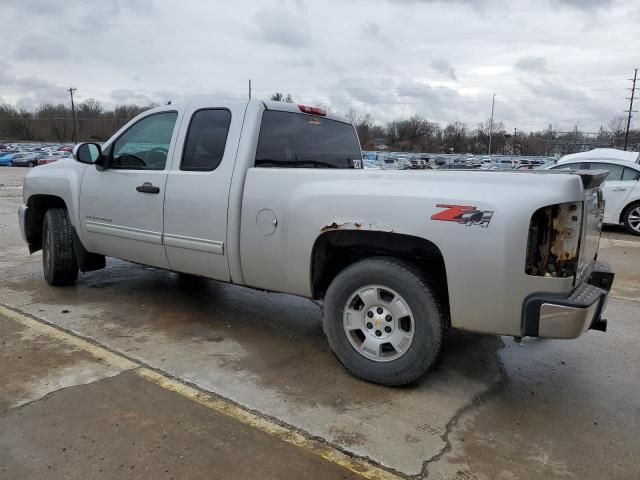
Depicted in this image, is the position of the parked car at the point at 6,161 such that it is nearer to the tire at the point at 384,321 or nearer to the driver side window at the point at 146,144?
the driver side window at the point at 146,144

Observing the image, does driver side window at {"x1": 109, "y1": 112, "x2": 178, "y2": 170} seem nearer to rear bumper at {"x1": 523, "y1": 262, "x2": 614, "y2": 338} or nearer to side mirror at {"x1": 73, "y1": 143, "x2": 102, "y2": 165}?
side mirror at {"x1": 73, "y1": 143, "x2": 102, "y2": 165}

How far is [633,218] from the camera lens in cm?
1136

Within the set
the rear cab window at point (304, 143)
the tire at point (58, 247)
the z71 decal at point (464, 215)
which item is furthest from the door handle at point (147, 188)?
the z71 decal at point (464, 215)

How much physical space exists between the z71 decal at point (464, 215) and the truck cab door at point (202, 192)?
1.70 meters

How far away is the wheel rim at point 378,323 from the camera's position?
11.1ft

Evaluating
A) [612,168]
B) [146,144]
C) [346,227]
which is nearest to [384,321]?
[346,227]

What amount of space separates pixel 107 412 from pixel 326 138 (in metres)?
2.89

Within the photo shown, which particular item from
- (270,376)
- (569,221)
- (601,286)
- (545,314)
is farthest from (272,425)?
(601,286)

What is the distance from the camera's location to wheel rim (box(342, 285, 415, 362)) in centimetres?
337

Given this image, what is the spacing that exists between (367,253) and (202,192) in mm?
1410

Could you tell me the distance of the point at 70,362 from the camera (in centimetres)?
380

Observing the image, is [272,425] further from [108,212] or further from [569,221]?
[108,212]

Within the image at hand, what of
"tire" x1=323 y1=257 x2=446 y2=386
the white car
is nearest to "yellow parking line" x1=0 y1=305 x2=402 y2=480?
"tire" x1=323 y1=257 x2=446 y2=386

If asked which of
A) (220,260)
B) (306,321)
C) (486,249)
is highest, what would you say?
(486,249)
